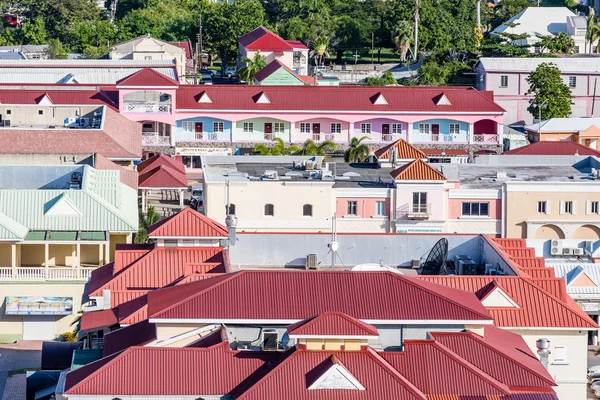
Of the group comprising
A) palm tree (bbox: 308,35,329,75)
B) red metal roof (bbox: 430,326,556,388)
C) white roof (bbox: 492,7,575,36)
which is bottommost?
red metal roof (bbox: 430,326,556,388)

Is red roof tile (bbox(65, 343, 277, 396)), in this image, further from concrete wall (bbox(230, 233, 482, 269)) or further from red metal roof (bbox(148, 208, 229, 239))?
concrete wall (bbox(230, 233, 482, 269))

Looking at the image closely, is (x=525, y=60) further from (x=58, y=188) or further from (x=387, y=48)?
(x=58, y=188)

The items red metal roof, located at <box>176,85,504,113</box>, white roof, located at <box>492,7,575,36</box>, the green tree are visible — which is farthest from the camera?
white roof, located at <box>492,7,575,36</box>

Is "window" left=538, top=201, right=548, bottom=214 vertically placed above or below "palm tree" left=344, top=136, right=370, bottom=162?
below

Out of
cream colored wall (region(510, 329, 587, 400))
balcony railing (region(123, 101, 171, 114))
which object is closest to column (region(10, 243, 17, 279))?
cream colored wall (region(510, 329, 587, 400))

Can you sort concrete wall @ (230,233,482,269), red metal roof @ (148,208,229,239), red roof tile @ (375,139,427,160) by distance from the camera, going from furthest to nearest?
red roof tile @ (375,139,427,160)
concrete wall @ (230,233,482,269)
red metal roof @ (148,208,229,239)

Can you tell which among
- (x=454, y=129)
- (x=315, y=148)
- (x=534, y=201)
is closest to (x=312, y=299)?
(x=534, y=201)

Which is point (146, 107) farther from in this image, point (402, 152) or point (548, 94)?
point (548, 94)

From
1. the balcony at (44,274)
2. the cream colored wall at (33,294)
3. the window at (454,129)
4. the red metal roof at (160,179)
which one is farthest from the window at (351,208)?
the window at (454,129)

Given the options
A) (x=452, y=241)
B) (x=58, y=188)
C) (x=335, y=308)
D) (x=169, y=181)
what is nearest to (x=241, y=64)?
(x=169, y=181)
